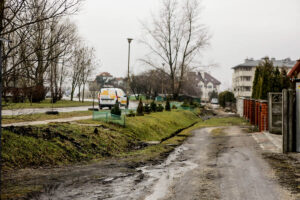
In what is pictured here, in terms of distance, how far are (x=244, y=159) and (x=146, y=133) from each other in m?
7.32

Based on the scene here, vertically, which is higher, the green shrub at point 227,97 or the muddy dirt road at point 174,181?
the green shrub at point 227,97

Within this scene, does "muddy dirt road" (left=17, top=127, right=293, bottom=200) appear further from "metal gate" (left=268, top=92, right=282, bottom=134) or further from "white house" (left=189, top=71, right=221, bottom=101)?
"white house" (left=189, top=71, right=221, bottom=101)

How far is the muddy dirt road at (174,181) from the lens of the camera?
5953 millimetres

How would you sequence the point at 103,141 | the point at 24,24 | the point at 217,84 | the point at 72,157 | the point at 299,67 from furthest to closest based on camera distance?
the point at 217,84, the point at 299,67, the point at 103,141, the point at 72,157, the point at 24,24

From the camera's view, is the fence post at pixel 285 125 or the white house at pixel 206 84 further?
the white house at pixel 206 84

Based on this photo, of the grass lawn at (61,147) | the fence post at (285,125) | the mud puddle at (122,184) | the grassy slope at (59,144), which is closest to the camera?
the mud puddle at (122,184)

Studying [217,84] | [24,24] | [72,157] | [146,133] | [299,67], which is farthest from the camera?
[217,84]

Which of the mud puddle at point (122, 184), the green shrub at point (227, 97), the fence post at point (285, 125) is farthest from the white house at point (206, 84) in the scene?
the mud puddle at point (122, 184)

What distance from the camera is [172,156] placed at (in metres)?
10.9

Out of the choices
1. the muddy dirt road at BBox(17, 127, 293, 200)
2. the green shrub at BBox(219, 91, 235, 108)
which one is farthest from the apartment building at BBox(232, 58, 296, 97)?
the muddy dirt road at BBox(17, 127, 293, 200)

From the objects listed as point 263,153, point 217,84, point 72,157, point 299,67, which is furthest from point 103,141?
point 217,84

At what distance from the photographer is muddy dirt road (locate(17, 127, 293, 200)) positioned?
19.5ft

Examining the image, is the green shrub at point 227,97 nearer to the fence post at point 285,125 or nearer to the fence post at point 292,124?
the fence post at point 292,124

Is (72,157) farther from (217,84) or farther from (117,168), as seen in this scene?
(217,84)
